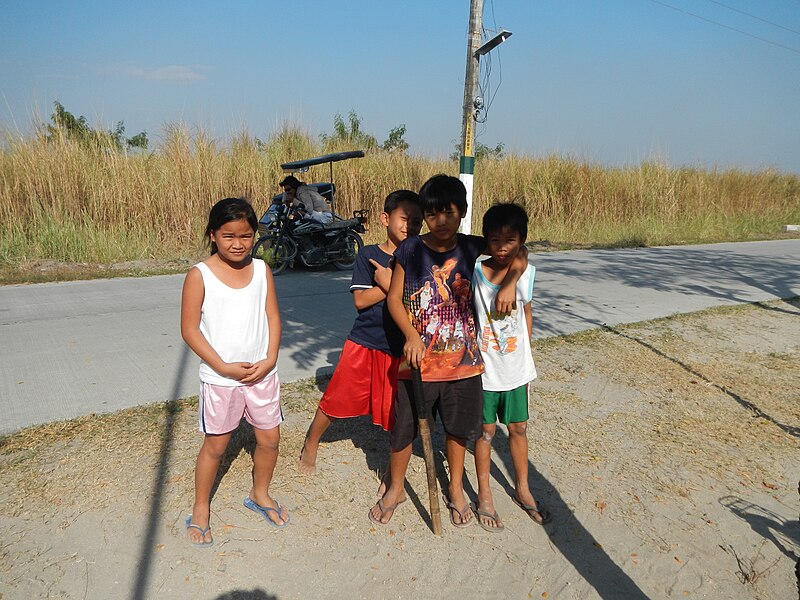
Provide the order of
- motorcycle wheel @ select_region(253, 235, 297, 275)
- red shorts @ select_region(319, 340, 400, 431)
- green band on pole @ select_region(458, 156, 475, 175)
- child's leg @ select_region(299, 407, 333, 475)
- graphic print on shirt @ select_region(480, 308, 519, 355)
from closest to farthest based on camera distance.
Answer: graphic print on shirt @ select_region(480, 308, 519, 355), red shorts @ select_region(319, 340, 400, 431), child's leg @ select_region(299, 407, 333, 475), motorcycle wheel @ select_region(253, 235, 297, 275), green band on pole @ select_region(458, 156, 475, 175)

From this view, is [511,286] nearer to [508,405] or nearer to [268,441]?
[508,405]

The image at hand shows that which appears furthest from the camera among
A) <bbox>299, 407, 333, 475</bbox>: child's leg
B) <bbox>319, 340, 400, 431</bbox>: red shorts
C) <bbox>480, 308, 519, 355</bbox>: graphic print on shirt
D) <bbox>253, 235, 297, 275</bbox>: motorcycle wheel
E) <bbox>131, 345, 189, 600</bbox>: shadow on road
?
<bbox>253, 235, 297, 275</bbox>: motorcycle wheel

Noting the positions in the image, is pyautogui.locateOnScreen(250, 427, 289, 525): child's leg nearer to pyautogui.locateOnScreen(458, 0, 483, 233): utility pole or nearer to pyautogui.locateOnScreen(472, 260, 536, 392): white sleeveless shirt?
pyautogui.locateOnScreen(472, 260, 536, 392): white sleeveless shirt

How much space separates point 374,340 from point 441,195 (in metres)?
0.88

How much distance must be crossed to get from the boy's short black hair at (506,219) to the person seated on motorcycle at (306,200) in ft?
23.2

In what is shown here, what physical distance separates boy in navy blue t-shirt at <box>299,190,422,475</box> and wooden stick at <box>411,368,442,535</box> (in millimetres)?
338

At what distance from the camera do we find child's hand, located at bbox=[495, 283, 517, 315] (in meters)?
2.78

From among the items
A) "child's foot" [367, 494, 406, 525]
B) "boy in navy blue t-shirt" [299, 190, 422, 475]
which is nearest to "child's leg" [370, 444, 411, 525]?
"child's foot" [367, 494, 406, 525]

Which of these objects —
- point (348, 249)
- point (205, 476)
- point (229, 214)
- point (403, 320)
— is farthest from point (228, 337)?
point (348, 249)

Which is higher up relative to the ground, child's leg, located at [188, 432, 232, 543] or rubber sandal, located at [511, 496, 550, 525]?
child's leg, located at [188, 432, 232, 543]

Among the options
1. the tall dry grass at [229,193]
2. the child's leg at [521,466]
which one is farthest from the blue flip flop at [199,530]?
the tall dry grass at [229,193]

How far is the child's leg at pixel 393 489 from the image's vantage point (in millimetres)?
2963

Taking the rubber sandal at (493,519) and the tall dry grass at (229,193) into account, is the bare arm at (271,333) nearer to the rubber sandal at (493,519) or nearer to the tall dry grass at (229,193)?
the rubber sandal at (493,519)

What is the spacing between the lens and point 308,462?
340 cm
